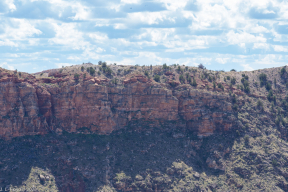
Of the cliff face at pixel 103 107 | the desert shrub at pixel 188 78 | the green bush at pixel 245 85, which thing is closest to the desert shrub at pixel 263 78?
the green bush at pixel 245 85

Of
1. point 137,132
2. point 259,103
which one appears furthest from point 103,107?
point 259,103

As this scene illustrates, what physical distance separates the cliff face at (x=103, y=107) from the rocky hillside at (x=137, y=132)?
240 mm

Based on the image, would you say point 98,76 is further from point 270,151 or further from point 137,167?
point 270,151

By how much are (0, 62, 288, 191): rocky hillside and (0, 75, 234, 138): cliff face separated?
24cm

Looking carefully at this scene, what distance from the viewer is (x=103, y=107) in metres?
114

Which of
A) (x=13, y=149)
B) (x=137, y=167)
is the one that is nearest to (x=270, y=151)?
(x=137, y=167)

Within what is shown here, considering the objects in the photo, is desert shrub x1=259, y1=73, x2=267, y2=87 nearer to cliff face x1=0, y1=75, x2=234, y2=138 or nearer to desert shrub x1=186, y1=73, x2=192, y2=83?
cliff face x1=0, y1=75, x2=234, y2=138

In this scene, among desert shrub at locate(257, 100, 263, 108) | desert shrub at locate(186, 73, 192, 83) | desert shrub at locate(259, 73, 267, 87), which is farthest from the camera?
desert shrub at locate(259, 73, 267, 87)

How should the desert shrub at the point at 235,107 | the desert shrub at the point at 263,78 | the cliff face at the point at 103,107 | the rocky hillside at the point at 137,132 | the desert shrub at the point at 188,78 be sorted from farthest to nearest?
the desert shrub at the point at 263,78, the desert shrub at the point at 188,78, the desert shrub at the point at 235,107, the cliff face at the point at 103,107, the rocky hillside at the point at 137,132

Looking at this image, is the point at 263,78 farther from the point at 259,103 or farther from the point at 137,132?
the point at 137,132

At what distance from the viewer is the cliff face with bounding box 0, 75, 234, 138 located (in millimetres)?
105381

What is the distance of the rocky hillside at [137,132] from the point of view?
103188 millimetres

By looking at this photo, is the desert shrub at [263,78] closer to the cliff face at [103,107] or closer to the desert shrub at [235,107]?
the desert shrub at [235,107]

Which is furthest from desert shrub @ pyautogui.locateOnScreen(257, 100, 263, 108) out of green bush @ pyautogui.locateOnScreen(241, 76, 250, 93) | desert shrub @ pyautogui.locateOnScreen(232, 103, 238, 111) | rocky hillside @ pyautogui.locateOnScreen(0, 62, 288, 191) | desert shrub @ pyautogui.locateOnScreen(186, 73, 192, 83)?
desert shrub @ pyautogui.locateOnScreen(186, 73, 192, 83)
